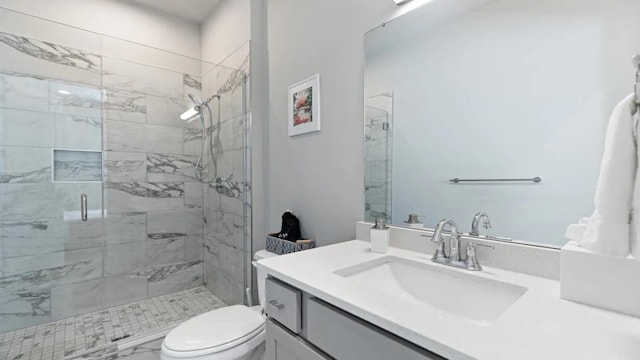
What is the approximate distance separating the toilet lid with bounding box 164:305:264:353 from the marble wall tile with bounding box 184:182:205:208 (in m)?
1.58

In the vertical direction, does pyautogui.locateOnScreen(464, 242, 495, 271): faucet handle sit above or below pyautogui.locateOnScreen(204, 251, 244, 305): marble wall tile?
above

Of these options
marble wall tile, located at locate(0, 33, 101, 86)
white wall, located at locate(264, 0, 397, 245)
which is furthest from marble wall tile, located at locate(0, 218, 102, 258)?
white wall, located at locate(264, 0, 397, 245)

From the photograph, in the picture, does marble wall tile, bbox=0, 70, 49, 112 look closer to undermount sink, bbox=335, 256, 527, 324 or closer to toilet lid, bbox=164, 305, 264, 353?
toilet lid, bbox=164, 305, 264, 353

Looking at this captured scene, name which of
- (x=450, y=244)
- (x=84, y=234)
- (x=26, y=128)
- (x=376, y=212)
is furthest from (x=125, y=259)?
(x=450, y=244)

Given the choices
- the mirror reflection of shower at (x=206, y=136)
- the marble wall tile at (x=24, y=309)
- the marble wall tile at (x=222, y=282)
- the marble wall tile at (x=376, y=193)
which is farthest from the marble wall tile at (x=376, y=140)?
the marble wall tile at (x=24, y=309)

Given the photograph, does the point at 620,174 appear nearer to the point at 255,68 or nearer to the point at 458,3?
the point at 458,3

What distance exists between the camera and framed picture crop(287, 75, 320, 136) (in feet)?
5.72

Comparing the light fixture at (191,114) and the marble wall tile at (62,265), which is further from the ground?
the light fixture at (191,114)

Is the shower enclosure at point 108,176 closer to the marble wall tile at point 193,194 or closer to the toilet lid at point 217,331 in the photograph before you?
the marble wall tile at point 193,194

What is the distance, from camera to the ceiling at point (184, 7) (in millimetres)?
2686

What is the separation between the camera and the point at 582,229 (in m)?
0.77

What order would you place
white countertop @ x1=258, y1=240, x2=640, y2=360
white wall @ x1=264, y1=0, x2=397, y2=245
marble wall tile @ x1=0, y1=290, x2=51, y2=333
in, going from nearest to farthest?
white countertop @ x1=258, y1=240, x2=640, y2=360 < white wall @ x1=264, y1=0, x2=397, y2=245 < marble wall tile @ x1=0, y1=290, x2=51, y2=333

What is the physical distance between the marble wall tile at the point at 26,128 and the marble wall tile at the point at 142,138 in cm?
35

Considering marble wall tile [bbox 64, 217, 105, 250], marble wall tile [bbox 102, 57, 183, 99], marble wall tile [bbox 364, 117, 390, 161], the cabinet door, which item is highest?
marble wall tile [bbox 102, 57, 183, 99]
